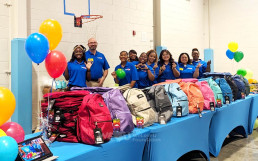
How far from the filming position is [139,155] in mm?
2064

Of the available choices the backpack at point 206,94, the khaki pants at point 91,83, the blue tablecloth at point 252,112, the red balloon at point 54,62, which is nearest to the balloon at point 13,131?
the red balloon at point 54,62

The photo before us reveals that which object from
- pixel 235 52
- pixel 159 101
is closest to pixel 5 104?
pixel 159 101

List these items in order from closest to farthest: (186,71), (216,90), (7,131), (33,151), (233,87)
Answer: (33,151), (7,131), (216,90), (233,87), (186,71)

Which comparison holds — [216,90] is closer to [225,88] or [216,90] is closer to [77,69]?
[225,88]

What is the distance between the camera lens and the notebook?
4.63 feet

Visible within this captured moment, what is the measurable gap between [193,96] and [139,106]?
2.93 feet

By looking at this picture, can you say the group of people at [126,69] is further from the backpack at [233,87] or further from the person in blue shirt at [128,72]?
the backpack at [233,87]

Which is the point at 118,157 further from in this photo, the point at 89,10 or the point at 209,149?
the point at 89,10

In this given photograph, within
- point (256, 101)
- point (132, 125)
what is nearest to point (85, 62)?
point (132, 125)

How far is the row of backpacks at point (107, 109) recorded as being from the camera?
5.89 feet

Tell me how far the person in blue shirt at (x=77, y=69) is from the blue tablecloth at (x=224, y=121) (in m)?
1.94

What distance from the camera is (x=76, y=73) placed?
3.77 metres

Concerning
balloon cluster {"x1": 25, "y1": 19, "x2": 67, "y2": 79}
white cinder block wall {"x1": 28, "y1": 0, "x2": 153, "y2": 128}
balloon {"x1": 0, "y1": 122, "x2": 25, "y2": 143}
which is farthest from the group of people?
balloon {"x1": 0, "y1": 122, "x2": 25, "y2": 143}

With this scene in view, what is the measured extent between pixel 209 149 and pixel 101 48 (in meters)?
3.00
